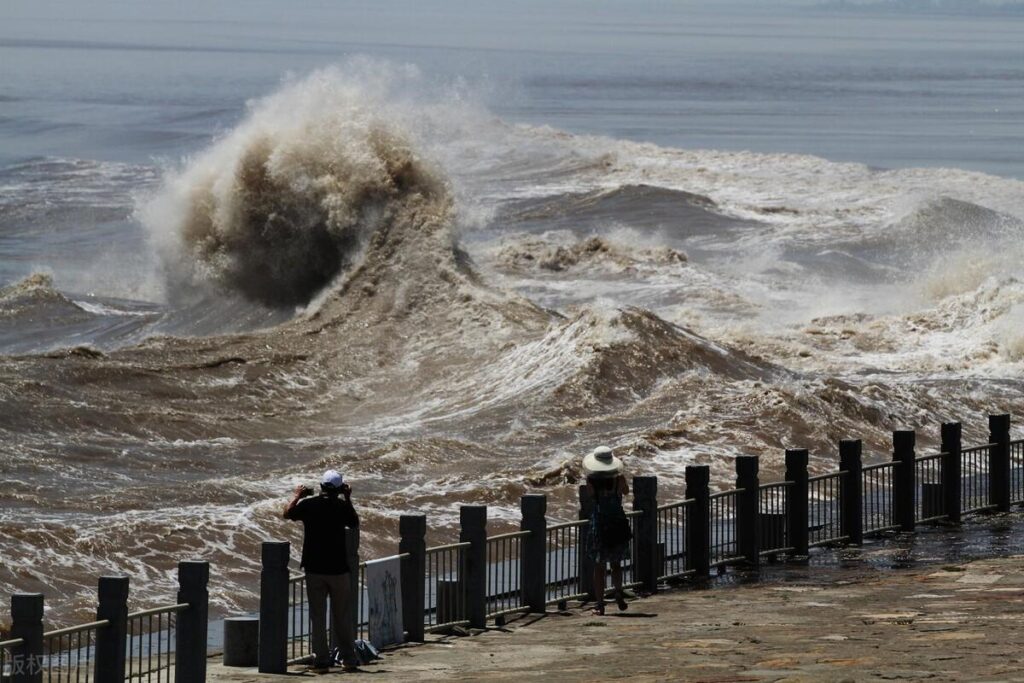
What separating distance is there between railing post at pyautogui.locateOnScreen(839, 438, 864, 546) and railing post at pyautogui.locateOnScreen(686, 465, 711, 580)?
206 cm

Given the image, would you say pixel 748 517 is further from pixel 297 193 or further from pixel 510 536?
pixel 297 193

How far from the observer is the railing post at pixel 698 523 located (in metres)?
16.5

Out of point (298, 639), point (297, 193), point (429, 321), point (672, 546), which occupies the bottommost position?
point (298, 639)

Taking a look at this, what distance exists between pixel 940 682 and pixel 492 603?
14.1 feet

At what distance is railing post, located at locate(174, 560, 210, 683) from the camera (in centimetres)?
→ 1145

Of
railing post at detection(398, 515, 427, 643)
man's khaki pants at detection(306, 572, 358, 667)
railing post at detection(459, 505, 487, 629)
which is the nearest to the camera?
man's khaki pants at detection(306, 572, 358, 667)

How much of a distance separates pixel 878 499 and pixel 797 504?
210 centimetres

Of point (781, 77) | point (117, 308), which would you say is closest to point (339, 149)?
point (117, 308)

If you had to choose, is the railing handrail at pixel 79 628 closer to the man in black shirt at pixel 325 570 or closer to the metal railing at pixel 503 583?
the man in black shirt at pixel 325 570

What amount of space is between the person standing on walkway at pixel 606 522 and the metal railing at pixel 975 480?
5831 millimetres

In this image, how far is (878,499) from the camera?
19.5 meters

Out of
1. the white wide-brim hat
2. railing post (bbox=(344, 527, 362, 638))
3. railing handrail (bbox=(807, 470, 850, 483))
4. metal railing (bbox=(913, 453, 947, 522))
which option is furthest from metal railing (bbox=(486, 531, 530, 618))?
metal railing (bbox=(913, 453, 947, 522))

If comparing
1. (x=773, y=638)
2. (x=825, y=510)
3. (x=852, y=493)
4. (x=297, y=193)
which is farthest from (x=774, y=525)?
(x=297, y=193)

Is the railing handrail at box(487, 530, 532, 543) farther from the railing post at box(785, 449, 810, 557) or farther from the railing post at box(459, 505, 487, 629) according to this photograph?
the railing post at box(785, 449, 810, 557)
